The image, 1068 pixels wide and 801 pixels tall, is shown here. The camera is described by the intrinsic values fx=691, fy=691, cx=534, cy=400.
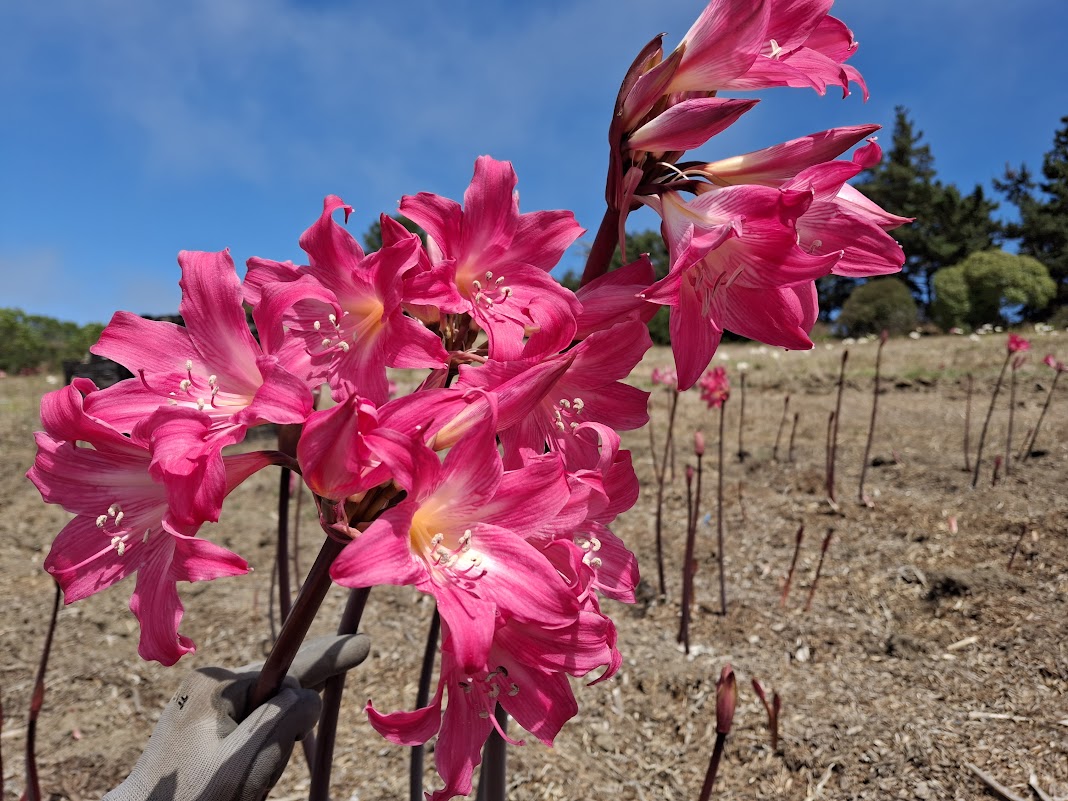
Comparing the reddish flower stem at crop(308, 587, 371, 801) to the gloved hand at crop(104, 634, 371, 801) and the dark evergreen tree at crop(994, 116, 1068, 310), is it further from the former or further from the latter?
the dark evergreen tree at crop(994, 116, 1068, 310)

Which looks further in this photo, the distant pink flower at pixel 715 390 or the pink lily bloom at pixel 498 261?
the distant pink flower at pixel 715 390

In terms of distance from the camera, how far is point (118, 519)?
2.67ft

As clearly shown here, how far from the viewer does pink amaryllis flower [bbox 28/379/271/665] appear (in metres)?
0.76

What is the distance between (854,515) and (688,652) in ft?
6.33

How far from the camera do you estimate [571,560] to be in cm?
80

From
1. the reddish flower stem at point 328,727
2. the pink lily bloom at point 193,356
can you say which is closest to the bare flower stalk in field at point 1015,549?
the reddish flower stem at point 328,727

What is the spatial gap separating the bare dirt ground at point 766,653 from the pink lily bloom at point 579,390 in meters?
1.78

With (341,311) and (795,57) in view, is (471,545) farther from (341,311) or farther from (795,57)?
(795,57)

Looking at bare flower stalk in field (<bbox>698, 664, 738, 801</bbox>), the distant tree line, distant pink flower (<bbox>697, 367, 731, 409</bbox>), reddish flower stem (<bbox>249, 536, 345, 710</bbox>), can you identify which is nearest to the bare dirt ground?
distant pink flower (<bbox>697, 367, 731, 409</bbox>)

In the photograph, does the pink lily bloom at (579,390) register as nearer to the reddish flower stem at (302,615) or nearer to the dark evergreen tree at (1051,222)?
the reddish flower stem at (302,615)

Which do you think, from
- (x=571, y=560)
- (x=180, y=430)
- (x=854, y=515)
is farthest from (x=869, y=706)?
(x=180, y=430)

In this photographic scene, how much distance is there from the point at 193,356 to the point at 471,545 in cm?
45

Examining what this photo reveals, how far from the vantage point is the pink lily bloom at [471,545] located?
665mm

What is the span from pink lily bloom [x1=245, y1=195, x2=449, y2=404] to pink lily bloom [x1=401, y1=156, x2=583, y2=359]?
0.04 meters
